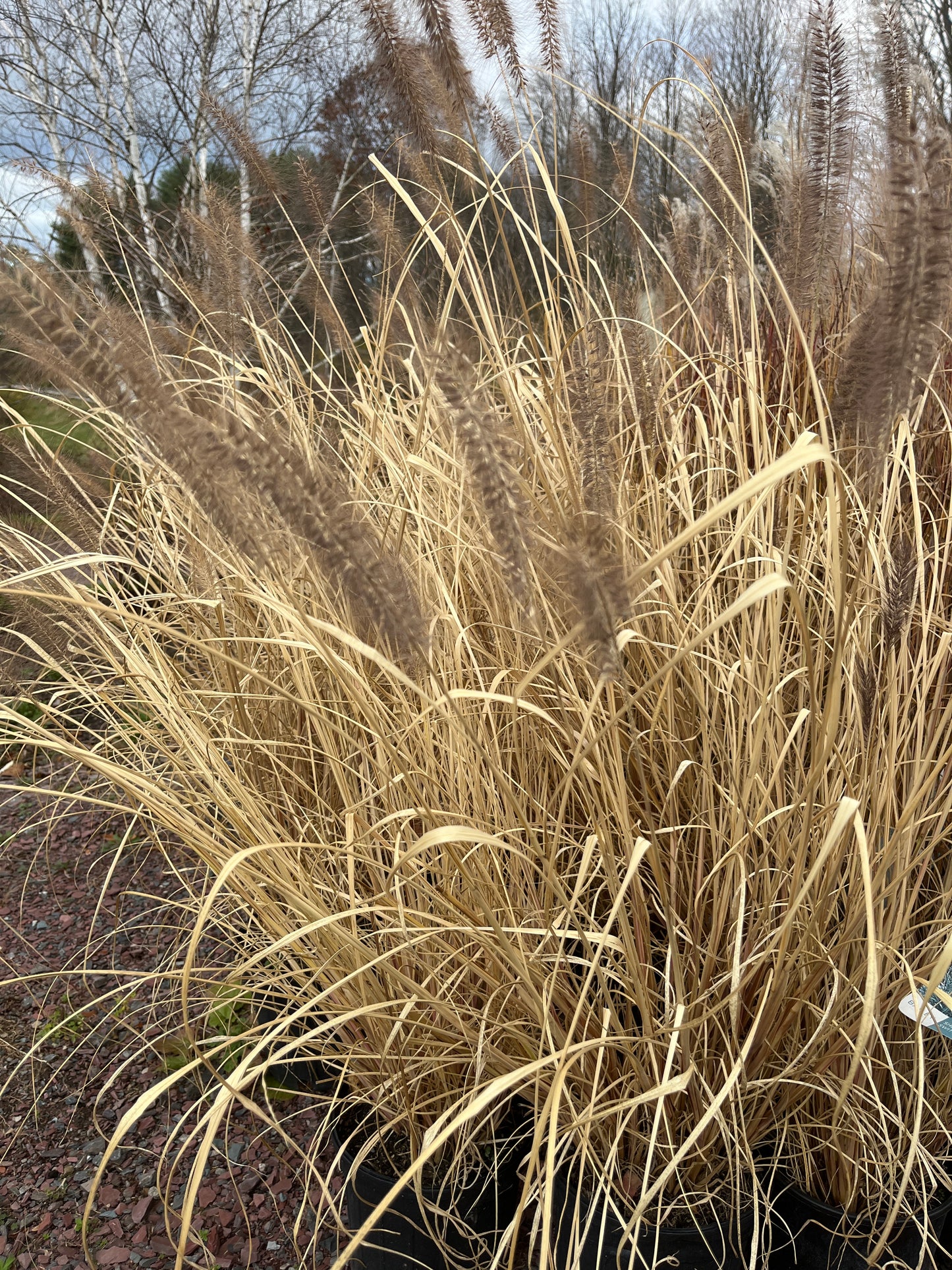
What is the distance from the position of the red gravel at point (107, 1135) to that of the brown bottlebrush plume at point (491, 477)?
718mm

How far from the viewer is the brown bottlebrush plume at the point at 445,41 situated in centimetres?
109

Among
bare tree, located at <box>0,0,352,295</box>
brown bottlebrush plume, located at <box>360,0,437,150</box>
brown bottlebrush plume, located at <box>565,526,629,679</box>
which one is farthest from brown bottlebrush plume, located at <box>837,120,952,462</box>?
bare tree, located at <box>0,0,352,295</box>

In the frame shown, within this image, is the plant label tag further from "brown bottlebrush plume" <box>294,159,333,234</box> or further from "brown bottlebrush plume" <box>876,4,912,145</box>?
"brown bottlebrush plume" <box>294,159,333,234</box>

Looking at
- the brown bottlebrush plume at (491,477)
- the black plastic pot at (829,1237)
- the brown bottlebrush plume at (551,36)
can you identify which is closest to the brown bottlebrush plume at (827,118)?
the brown bottlebrush plume at (551,36)

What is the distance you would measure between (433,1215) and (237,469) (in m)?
1.00

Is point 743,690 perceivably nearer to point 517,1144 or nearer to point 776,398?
point 517,1144

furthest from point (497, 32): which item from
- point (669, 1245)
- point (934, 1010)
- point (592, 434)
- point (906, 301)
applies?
point (669, 1245)

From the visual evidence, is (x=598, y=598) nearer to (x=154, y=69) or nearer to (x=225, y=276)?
(x=225, y=276)

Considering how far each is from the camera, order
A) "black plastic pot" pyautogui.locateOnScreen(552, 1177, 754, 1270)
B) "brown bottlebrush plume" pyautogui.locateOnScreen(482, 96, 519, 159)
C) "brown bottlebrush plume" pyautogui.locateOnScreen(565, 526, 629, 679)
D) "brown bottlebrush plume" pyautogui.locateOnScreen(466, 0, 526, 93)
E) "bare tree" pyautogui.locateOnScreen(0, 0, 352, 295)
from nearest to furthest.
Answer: "brown bottlebrush plume" pyautogui.locateOnScreen(565, 526, 629, 679)
"black plastic pot" pyautogui.locateOnScreen(552, 1177, 754, 1270)
"brown bottlebrush plume" pyautogui.locateOnScreen(466, 0, 526, 93)
"brown bottlebrush plume" pyautogui.locateOnScreen(482, 96, 519, 159)
"bare tree" pyautogui.locateOnScreen(0, 0, 352, 295)

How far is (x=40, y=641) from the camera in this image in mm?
1354

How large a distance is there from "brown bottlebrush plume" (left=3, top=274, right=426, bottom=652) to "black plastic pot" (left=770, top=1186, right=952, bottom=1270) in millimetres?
907

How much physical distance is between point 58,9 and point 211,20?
118cm

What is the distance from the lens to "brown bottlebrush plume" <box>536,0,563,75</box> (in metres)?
1.29

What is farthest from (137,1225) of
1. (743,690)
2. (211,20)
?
(211,20)
